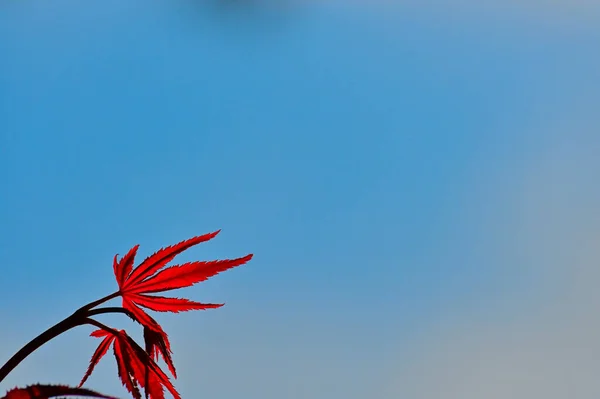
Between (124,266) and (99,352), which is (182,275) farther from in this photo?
(99,352)

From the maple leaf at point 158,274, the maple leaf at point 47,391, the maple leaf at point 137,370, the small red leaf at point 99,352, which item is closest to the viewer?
the maple leaf at point 47,391

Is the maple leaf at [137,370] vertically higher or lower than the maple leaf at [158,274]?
lower

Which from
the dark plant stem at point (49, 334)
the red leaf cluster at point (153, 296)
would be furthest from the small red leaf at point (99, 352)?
the dark plant stem at point (49, 334)

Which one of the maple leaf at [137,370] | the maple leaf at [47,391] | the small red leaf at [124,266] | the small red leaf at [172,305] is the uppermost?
the small red leaf at [124,266]

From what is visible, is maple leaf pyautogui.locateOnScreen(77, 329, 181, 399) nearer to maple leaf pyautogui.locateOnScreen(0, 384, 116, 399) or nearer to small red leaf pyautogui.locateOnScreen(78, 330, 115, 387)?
small red leaf pyautogui.locateOnScreen(78, 330, 115, 387)

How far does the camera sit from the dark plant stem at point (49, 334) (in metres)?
2.31

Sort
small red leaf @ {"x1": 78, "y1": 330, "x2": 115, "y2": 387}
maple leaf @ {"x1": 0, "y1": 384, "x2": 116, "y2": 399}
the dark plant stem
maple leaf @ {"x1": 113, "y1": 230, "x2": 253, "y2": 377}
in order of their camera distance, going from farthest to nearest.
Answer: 1. small red leaf @ {"x1": 78, "y1": 330, "x2": 115, "y2": 387}
2. maple leaf @ {"x1": 113, "y1": 230, "x2": 253, "y2": 377}
3. the dark plant stem
4. maple leaf @ {"x1": 0, "y1": 384, "x2": 116, "y2": 399}

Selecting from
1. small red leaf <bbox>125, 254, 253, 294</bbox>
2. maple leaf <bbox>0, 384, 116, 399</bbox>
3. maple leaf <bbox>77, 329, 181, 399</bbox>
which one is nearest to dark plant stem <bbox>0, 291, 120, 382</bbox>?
maple leaf <bbox>77, 329, 181, 399</bbox>

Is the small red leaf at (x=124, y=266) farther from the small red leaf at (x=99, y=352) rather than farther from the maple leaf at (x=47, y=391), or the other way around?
the maple leaf at (x=47, y=391)

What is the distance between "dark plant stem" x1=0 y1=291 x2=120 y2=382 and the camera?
2309mm

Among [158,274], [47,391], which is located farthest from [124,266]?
[47,391]

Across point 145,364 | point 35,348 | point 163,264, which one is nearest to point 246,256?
point 163,264

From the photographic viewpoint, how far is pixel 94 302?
8.81ft

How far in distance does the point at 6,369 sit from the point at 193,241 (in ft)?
3.52
